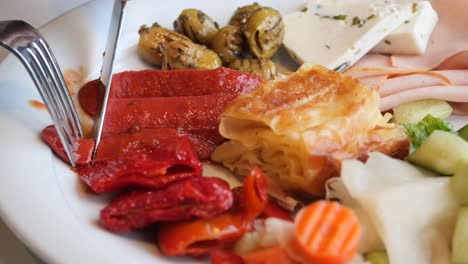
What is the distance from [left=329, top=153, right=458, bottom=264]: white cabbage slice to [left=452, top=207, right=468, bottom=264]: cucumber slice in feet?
0.16

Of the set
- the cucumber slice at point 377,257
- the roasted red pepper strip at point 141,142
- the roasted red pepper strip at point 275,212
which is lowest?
the cucumber slice at point 377,257

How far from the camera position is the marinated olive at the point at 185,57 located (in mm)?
2994

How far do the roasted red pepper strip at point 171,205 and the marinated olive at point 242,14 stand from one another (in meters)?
1.43

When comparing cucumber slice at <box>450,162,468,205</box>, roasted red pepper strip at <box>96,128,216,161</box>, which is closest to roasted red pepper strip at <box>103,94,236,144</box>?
roasted red pepper strip at <box>96,128,216,161</box>

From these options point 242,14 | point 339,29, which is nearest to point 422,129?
point 339,29

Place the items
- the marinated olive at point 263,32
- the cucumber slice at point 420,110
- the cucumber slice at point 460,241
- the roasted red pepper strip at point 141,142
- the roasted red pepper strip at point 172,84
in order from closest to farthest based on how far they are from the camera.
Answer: the cucumber slice at point 460,241, the roasted red pepper strip at point 141,142, the roasted red pepper strip at point 172,84, the cucumber slice at point 420,110, the marinated olive at point 263,32

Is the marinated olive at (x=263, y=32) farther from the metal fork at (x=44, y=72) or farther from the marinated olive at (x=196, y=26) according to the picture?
the metal fork at (x=44, y=72)

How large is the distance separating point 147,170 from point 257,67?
3.63 feet

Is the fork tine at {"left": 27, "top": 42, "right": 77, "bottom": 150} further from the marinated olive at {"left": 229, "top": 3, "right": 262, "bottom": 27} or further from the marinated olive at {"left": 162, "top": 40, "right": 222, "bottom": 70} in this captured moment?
the marinated olive at {"left": 229, "top": 3, "right": 262, "bottom": 27}

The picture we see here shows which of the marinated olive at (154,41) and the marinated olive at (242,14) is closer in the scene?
the marinated olive at (154,41)

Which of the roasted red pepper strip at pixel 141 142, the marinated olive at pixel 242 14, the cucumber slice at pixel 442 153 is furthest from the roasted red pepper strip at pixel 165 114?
the cucumber slice at pixel 442 153

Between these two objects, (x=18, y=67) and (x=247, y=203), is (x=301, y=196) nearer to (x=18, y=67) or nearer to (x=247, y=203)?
(x=247, y=203)

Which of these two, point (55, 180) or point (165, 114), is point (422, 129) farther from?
point (55, 180)

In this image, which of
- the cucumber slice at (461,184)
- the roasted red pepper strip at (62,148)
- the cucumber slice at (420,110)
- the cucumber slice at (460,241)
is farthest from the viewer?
the cucumber slice at (420,110)
